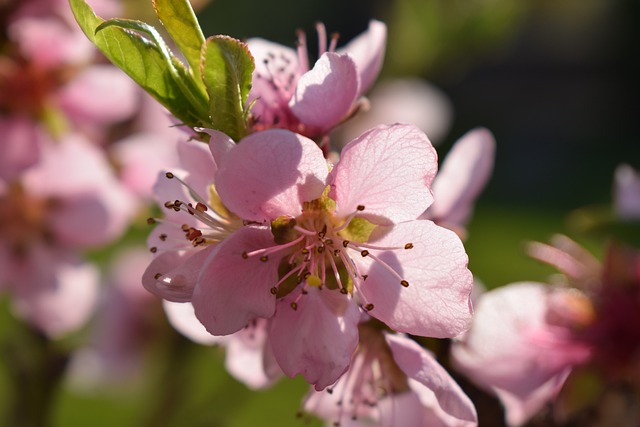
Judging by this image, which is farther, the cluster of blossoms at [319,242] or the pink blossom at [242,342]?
the pink blossom at [242,342]

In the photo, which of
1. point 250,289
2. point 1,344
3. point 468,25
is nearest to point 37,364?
point 1,344

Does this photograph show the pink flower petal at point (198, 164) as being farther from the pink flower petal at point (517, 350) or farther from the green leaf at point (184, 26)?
the pink flower petal at point (517, 350)

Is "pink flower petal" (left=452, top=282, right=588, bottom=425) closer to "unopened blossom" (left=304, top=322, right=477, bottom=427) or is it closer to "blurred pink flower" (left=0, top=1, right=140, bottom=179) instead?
"unopened blossom" (left=304, top=322, right=477, bottom=427)

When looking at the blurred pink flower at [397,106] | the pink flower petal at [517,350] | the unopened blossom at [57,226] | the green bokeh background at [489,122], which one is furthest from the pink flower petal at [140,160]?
the blurred pink flower at [397,106]

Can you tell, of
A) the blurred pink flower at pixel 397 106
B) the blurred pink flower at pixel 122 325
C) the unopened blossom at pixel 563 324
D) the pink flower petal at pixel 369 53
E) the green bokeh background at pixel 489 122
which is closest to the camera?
the pink flower petal at pixel 369 53

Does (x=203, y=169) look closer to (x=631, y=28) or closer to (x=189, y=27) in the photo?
(x=189, y=27)

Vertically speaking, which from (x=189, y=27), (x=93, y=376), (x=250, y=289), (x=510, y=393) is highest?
(x=189, y=27)
